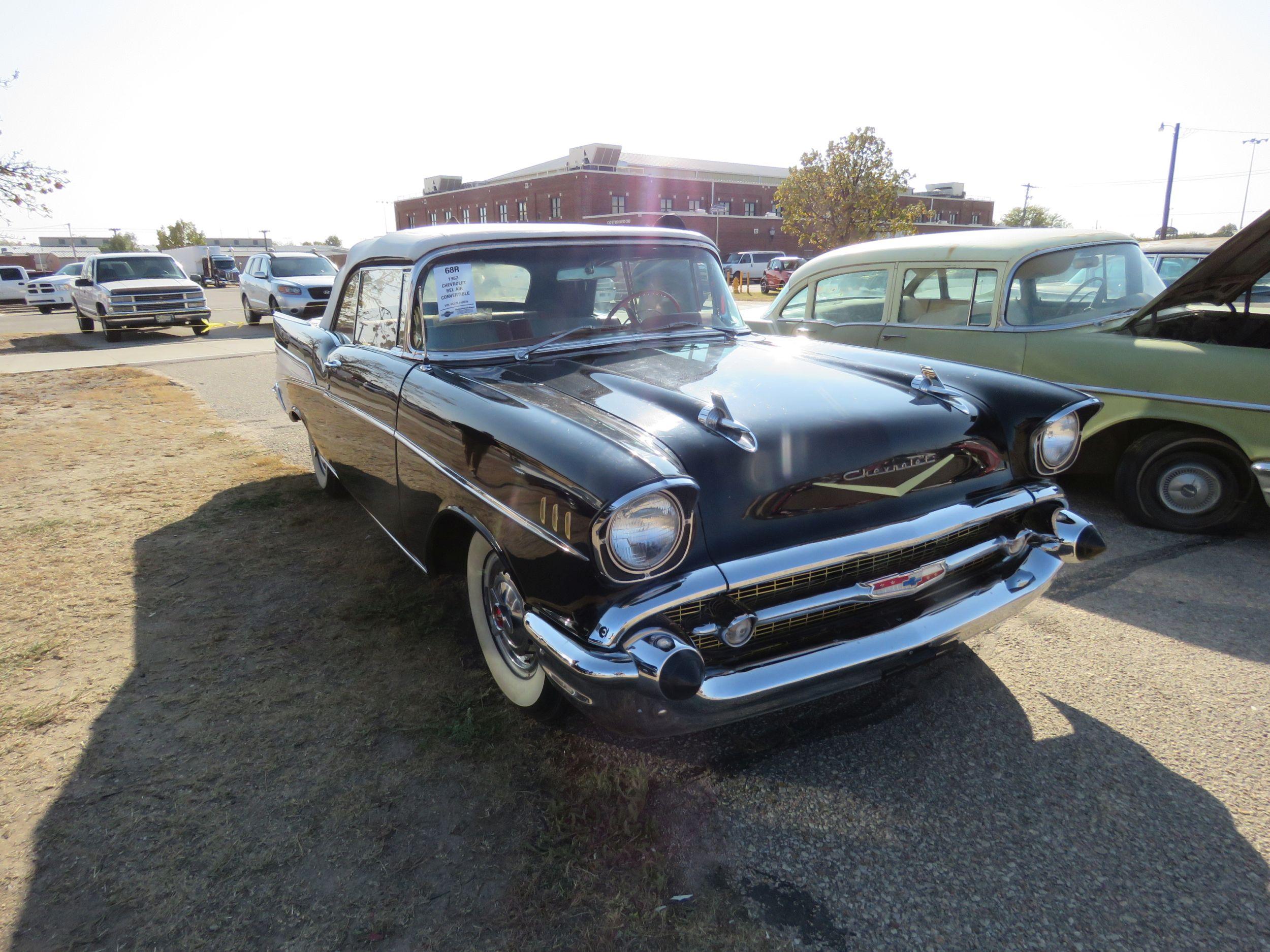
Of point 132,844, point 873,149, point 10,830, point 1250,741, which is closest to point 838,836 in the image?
point 1250,741

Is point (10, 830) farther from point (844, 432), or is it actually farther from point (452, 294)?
point (844, 432)

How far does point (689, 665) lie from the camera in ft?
6.18

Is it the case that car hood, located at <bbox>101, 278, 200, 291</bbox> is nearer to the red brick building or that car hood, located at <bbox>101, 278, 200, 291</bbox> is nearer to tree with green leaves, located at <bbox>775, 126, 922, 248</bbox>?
tree with green leaves, located at <bbox>775, 126, 922, 248</bbox>

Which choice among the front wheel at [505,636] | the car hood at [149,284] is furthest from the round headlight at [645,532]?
the car hood at [149,284]

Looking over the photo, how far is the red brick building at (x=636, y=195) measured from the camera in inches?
1924

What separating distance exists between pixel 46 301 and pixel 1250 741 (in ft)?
102

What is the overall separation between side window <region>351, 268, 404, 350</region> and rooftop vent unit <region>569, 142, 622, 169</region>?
47980mm

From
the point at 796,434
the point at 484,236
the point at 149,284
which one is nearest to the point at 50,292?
the point at 149,284

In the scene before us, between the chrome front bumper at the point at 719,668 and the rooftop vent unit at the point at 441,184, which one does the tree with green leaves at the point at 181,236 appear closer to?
the rooftop vent unit at the point at 441,184

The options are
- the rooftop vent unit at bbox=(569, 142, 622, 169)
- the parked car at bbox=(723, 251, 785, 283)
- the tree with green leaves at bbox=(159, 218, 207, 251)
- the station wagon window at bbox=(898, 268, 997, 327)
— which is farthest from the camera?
the tree with green leaves at bbox=(159, 218, 207, 251)

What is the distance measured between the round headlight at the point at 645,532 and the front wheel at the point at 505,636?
0.48 m

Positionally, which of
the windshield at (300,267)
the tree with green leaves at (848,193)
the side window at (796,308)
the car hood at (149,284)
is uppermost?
the tree with green leaves at (848,193)

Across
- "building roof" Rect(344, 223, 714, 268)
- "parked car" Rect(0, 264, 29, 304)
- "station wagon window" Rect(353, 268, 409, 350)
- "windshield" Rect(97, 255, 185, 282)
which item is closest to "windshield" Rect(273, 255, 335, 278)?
"windshield" Rect(97, 255, 185, 282)

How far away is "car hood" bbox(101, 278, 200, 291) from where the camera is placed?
1478 cm
